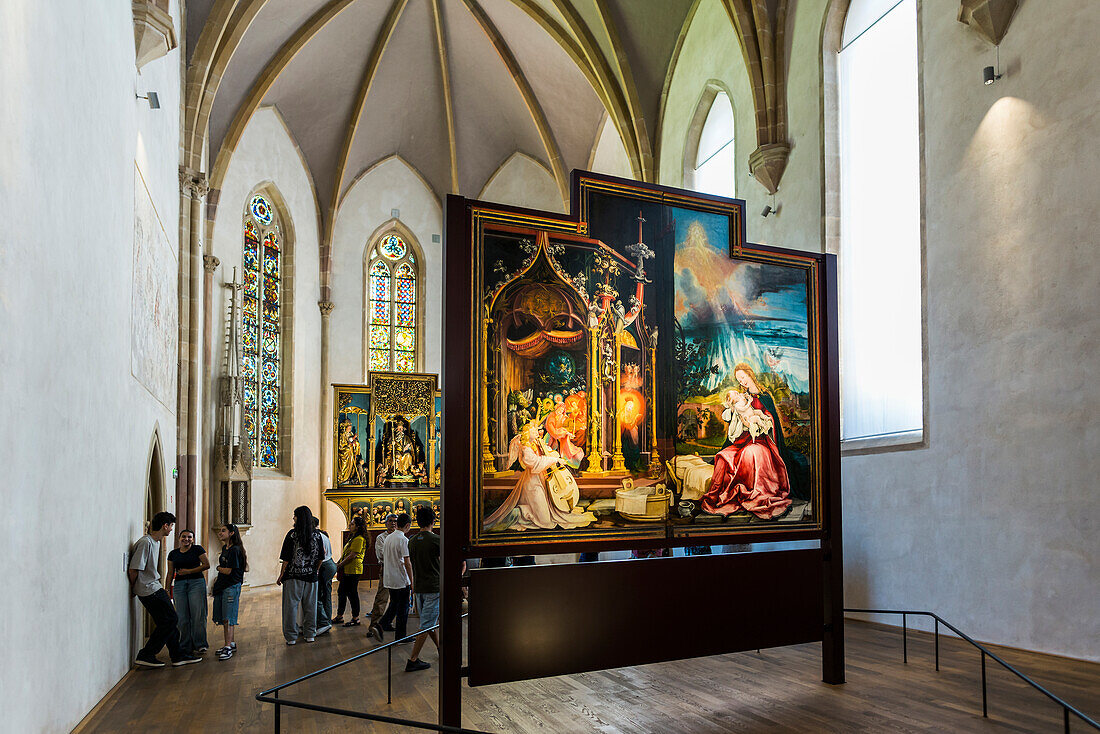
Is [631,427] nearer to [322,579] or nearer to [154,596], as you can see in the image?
[154,596]

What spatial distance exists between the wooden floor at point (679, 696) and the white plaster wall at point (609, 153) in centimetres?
1288

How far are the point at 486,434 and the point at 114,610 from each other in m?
4.26

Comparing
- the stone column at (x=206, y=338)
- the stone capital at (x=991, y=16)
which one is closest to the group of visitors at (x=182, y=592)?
the stone column at (x=206, y=338)

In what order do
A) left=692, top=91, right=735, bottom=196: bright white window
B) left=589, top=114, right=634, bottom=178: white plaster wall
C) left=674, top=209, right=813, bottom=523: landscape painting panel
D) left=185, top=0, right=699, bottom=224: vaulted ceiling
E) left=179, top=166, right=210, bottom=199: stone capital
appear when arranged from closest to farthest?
left=674, top=209, right=813, bottom=523: landscape painting panel, left=179, top=166, right=210, bottom=199: stone capital, left=692, top=91, right=735, bottom=196: bright white window, left=185, top=0, right=699, bottom=224: vaulted ceiling, left=589, top=114, right=634, bottom=178: white plaster wall

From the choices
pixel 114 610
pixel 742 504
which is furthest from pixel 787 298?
pixel 114 610

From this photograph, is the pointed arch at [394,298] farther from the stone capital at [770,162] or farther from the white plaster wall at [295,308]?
the stone capital at [770,162]

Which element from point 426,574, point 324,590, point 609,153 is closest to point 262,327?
point 609,153

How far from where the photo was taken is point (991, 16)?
8.92 metres

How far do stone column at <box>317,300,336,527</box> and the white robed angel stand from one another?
14.4 m

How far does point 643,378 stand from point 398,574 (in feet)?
14.7

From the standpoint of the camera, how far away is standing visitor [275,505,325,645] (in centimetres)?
1005

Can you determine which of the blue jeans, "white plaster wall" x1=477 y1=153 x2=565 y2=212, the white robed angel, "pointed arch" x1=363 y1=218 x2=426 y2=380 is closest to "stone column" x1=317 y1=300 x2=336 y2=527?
"pointed arch" x1=363 y1=218 x2=426 y2=380

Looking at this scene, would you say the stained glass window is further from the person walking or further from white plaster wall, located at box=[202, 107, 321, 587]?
the person walking

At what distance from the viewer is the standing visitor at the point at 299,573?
1005 centimetres
